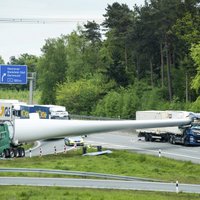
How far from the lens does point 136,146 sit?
50.4 m

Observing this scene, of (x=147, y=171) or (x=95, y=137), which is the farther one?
(x=95, y=137)

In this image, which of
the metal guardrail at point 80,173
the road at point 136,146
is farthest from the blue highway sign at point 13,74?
the metal guardrail at point 80,173

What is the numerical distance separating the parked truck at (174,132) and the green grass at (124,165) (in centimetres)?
1010

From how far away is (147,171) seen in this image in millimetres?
33406

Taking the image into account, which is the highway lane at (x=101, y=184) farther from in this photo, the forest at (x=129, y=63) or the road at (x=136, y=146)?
the forest at (x=129, y=63)

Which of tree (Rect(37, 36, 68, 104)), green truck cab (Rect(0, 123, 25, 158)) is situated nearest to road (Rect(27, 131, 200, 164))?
green truck cab (Rect(0, 123, 25, 158))

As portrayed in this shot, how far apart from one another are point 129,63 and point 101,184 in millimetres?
84642

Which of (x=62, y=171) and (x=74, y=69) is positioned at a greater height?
(x=74, y=69)

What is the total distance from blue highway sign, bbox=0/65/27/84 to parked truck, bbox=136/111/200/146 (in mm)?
14587

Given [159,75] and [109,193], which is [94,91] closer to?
[159,75]

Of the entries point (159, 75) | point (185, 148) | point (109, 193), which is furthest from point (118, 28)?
point (109, 193)

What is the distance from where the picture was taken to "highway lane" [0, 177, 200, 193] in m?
25.4

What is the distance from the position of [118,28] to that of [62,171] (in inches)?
2885

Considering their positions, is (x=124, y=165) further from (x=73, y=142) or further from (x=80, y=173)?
(x=73, y=142)
